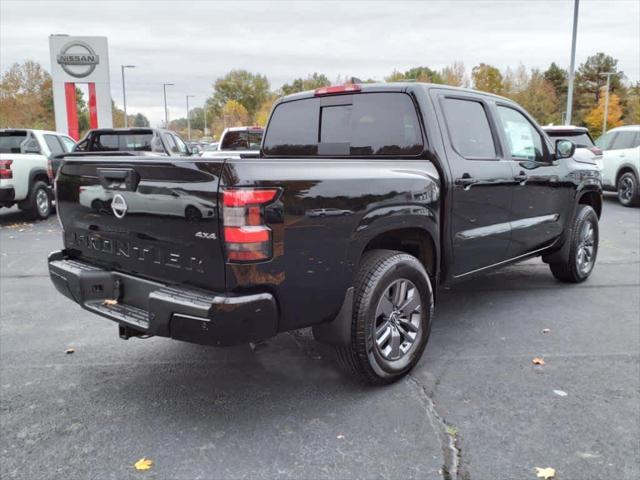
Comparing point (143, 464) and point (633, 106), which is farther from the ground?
point (633, 106)

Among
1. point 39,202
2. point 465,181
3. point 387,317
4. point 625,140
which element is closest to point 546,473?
point 387,317

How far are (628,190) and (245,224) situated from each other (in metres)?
13.2

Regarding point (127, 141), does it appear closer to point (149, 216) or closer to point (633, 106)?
point (149, 216)

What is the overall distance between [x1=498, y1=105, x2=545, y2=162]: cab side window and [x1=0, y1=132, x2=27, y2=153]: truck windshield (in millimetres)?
10382

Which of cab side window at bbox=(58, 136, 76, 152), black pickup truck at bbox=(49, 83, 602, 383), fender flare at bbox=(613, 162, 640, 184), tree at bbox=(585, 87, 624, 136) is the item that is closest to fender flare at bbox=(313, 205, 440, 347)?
black pickup truck at bbox=(49, 83, 602, 383)

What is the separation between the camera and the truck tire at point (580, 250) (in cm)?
590

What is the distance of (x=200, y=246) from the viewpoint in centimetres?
277

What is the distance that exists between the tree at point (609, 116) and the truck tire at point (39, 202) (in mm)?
56531

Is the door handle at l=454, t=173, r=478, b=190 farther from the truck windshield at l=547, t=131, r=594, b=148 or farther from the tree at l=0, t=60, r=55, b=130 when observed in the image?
the tree at l=0, t=60, r=55, b=130

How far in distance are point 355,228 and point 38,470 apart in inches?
78.6

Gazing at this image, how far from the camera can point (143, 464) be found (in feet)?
8.95

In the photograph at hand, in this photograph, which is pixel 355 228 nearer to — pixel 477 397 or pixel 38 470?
pixel 477 397

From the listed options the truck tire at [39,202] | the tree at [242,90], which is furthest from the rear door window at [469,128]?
the tree at [242,90]

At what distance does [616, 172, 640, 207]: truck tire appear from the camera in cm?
1305
